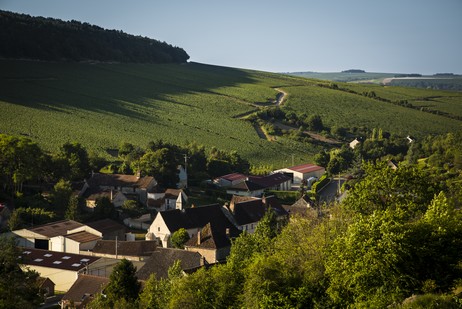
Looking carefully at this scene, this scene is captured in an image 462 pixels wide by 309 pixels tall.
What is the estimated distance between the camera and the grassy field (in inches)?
3787

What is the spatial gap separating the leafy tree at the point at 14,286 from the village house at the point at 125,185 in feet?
91.4

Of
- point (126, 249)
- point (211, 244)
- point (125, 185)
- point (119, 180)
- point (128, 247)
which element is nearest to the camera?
point (211, 244)

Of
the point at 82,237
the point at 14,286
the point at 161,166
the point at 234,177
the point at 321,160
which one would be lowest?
the point at 82,237

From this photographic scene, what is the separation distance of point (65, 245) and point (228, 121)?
63.0m

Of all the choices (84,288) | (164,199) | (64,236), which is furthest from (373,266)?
(164,199)

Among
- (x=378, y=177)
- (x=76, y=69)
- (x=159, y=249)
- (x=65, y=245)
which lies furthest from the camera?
(x=76, y=69)

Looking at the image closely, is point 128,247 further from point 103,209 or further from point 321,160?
point 321,160

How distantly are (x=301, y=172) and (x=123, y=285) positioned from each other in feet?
165

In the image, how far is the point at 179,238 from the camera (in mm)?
52531

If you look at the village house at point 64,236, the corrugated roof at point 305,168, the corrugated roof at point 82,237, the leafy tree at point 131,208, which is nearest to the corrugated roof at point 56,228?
the village house at point 64,236

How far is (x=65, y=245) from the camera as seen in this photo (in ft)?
180

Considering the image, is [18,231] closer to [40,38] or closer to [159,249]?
[159,249]

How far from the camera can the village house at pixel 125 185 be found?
231ft

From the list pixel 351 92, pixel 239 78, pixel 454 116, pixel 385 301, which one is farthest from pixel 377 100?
pixel 385 301
